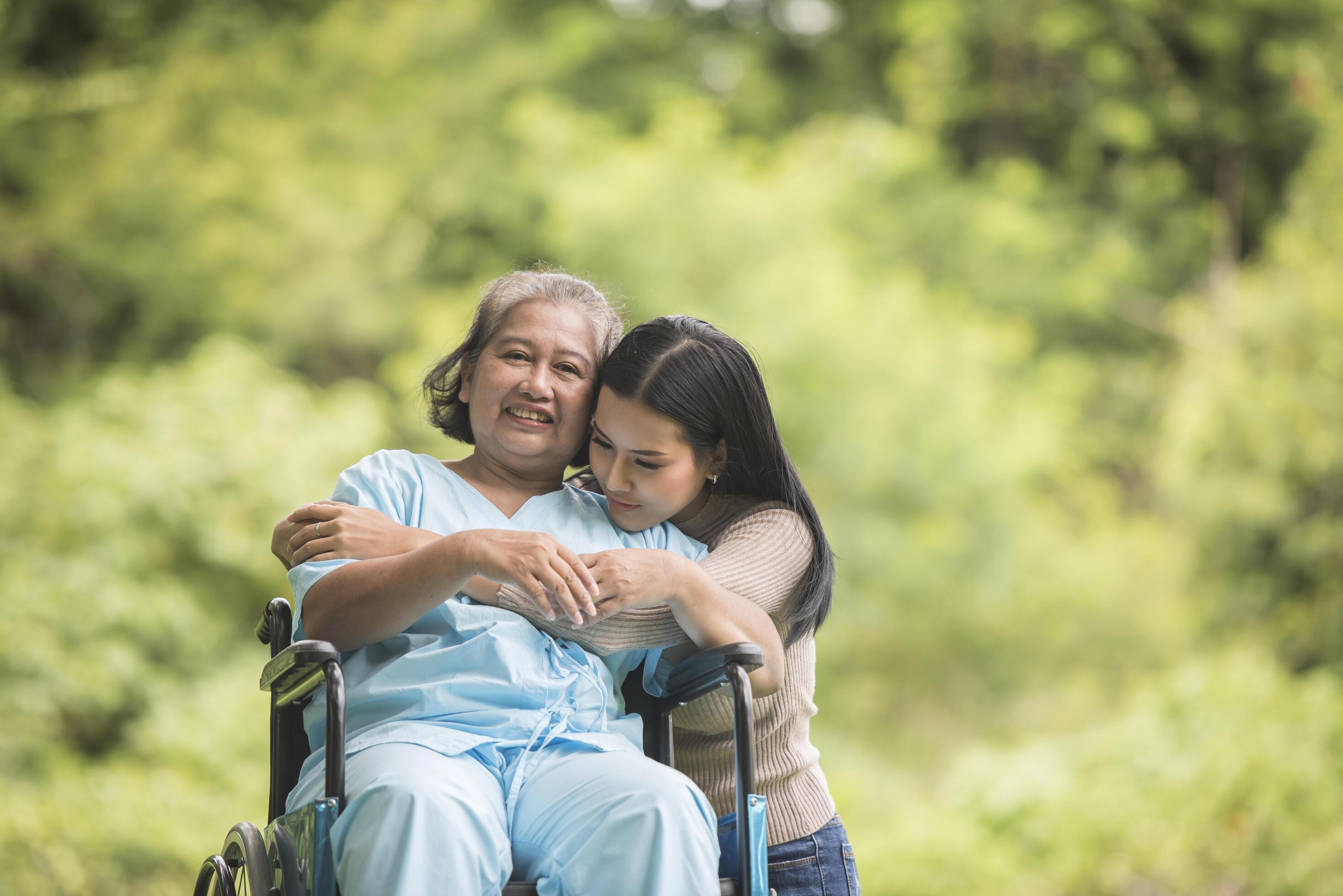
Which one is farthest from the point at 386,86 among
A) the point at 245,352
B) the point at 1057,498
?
the point at 1057,498

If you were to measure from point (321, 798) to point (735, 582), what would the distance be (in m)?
0.55

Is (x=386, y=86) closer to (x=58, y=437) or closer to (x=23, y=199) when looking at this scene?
(x=23, y=199)

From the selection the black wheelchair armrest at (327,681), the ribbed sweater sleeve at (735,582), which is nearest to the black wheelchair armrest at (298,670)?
the black wheelchair armrest at (327,681)

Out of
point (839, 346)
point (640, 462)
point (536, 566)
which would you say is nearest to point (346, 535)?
point (536, 566)

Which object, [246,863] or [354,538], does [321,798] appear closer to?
[246,863]

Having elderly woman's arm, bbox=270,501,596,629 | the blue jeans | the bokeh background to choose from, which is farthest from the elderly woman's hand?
the bokeh background

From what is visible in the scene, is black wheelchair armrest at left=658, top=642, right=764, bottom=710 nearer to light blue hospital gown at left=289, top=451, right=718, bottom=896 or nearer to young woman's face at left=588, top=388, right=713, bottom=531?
light blue hospital gown at left=289, top=451, right=718, bottom=896

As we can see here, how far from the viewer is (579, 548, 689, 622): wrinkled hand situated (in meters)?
1.40

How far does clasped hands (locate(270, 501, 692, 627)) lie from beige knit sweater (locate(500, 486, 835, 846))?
0.21 feet

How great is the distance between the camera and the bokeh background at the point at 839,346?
464 centimetres

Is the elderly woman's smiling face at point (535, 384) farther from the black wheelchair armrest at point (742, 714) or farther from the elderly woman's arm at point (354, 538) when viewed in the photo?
the black wheelchair armrest at point (742, 714)

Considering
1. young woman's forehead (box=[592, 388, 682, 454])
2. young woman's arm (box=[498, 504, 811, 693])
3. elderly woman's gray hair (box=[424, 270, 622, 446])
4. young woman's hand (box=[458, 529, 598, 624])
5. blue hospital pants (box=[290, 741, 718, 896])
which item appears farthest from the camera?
elderly woman's gray hair (box=[424, 270, 622, 446])

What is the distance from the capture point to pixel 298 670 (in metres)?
1.39

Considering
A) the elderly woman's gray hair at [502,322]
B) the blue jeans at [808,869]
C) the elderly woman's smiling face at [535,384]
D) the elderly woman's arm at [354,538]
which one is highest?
the elderly woman's gray hair at [502,322]
